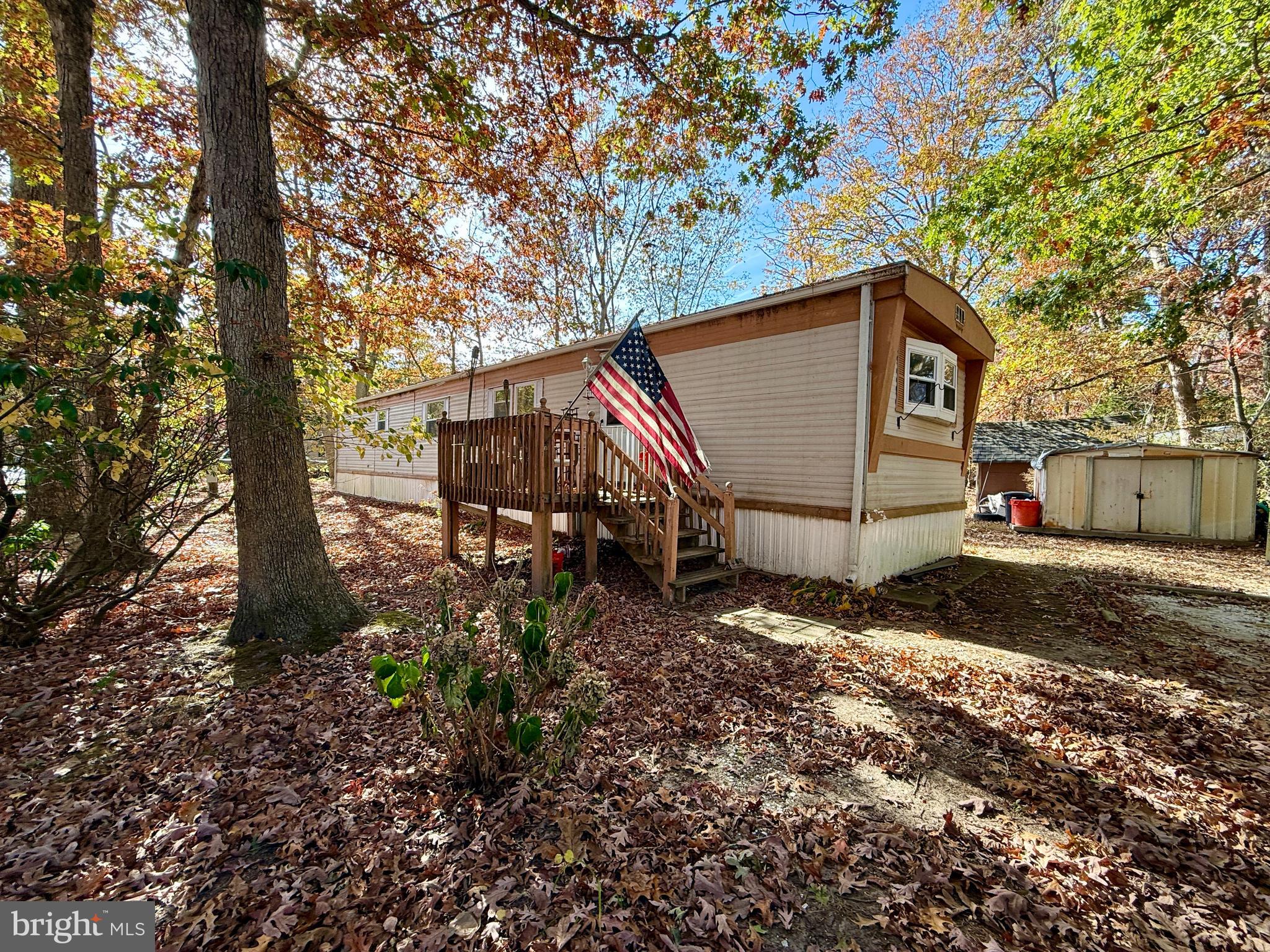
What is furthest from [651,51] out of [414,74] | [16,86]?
[16,86]

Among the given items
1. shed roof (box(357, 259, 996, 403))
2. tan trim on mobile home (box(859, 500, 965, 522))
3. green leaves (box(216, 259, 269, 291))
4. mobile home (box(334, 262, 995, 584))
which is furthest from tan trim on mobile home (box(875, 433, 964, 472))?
green leaves (box(216, 259, 269, 291))

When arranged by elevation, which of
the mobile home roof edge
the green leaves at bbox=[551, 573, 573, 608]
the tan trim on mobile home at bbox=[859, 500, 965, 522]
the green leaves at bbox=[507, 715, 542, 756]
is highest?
the mobile home roof edge

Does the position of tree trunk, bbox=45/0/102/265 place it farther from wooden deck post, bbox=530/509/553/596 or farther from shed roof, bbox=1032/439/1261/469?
shed roof, bbox=1032/439/1261/469

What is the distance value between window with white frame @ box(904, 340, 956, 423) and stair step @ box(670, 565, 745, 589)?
3.50 meters

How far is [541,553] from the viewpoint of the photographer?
617 centimetres

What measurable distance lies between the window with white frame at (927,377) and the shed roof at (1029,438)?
1082cm

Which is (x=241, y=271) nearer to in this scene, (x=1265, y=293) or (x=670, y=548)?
(x=670, y=548)

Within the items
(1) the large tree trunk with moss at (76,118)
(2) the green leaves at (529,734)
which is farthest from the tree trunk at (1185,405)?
(1) the large tree trunk with moss at (76,118)

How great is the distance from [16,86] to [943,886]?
12082 mm

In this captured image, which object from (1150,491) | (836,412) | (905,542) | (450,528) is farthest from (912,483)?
(1150,491)

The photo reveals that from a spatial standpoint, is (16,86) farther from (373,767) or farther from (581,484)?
(373,767)

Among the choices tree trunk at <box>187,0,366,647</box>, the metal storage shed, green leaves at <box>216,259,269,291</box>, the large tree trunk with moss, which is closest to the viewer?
green leaves at <box>216,259,269,291</box>

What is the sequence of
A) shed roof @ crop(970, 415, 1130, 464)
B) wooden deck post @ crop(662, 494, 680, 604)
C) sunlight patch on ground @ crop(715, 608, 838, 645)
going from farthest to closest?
shed roof @ crop(970, 415, 1130, 464) < wooden deck post @ crop(662, 494, 680, 604) < sunlight patch on ground @ crop(715, 608, 838, 645)

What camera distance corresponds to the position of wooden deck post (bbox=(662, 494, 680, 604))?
232 inches
